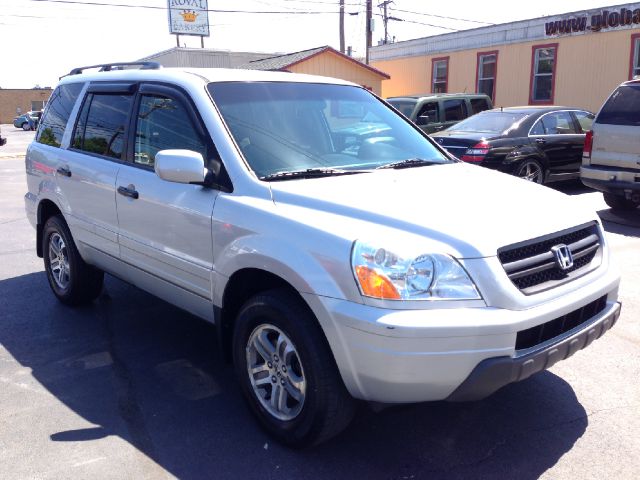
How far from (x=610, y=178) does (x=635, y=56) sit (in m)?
10.9

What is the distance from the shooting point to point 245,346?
3.36 meters

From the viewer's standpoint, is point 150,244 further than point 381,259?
Yes

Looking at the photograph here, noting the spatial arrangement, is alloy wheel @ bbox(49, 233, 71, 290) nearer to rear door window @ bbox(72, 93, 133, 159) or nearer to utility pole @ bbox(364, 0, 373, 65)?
rear door window @ bbox(72, 93, 133, 159)

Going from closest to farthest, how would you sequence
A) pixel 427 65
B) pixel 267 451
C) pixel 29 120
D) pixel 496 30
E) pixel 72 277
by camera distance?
pixel 267 451, pixel 72 277, pixel 496 30, pixel 427 65, pixel 29 120

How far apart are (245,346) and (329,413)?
65cm

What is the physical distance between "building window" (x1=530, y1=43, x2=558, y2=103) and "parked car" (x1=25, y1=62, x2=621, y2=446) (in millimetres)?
16854

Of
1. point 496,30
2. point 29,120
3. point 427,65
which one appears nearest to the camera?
point 496,30

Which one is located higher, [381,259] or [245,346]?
[381,259]

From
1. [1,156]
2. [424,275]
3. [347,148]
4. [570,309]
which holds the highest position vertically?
[347,148]

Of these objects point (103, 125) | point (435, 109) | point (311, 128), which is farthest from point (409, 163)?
point (435, 109)

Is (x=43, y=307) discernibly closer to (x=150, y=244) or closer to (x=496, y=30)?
(x=150, y=244)

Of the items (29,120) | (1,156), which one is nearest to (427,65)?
(1,156)

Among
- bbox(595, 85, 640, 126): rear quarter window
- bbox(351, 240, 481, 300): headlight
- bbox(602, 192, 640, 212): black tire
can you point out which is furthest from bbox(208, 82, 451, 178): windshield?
bbox(602, 192, 640, 212): black tire

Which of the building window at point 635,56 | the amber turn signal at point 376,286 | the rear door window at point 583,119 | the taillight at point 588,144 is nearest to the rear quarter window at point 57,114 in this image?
the amber turn signal at point 376,286
